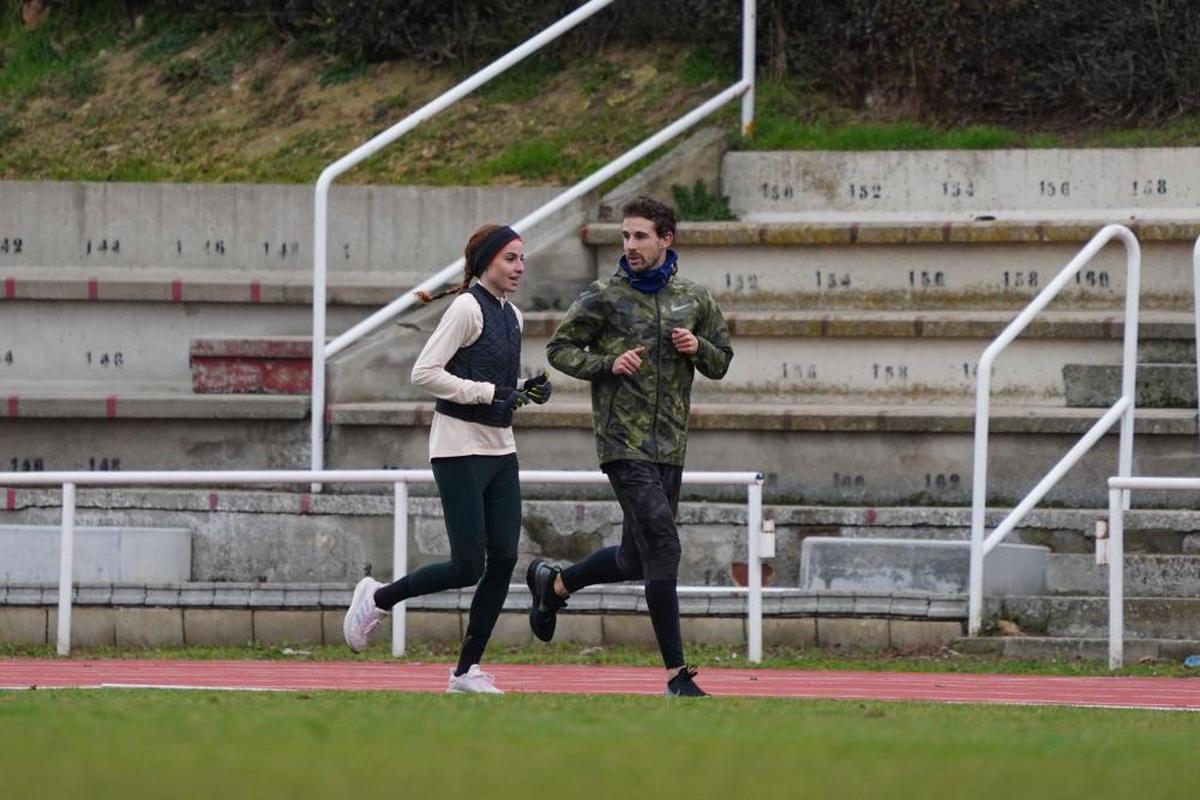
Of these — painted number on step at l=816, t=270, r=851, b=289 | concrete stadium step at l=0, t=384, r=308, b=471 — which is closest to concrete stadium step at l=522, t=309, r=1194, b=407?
painted number on step at l=816, t=270, r=851, b=289

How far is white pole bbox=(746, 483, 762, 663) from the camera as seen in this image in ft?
39.9

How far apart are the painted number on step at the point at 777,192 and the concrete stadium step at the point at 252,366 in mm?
3348

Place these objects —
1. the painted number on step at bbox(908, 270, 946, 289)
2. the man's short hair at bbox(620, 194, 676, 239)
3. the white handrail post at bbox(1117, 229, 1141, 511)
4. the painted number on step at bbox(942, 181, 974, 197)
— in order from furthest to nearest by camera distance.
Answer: the painted number on step at bbox(942, 181, 974, 197) < the painted number on step at bbox(908, 270, 946, 289) < the white handrail post at bbox(1117, 229, 1141, 511) < the man's short hair at bbox(620, 194, 676, 239)

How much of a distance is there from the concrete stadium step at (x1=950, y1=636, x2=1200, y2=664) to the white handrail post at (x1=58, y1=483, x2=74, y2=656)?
14.4 feet

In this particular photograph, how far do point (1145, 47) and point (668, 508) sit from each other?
834cm

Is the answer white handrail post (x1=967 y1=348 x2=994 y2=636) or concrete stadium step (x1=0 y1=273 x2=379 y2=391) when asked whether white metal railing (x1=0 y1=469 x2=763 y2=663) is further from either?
concrete stadium step (x1=0 y1=273 x2=379 y2=391)

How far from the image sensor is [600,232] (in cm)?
1595

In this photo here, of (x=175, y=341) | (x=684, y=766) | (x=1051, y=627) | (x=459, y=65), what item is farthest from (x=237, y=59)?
(x=684, y=766)

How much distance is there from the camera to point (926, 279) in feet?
50.7

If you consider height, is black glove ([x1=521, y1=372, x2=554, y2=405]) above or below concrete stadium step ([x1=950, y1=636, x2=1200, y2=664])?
above

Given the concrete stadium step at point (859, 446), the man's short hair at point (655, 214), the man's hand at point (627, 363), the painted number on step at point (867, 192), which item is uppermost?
the painted number on step at point (867, 192)

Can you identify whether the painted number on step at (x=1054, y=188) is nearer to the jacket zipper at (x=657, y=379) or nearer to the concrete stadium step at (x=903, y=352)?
the concrete stadium step at (x=903, y=352)

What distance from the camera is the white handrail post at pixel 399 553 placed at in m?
12.5

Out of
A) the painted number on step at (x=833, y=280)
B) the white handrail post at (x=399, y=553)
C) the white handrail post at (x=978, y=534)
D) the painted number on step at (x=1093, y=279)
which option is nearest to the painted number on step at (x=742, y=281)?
the painted number on step at (x=833, y=280)
